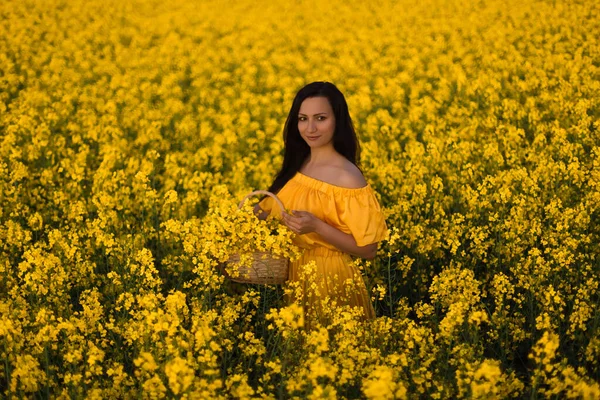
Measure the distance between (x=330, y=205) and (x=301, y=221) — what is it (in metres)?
0.33

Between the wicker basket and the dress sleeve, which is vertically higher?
the dress sleeve

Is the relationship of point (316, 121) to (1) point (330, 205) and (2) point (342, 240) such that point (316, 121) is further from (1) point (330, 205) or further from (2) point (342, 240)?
(2) point (342, 240)

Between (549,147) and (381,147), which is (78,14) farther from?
(549,147)

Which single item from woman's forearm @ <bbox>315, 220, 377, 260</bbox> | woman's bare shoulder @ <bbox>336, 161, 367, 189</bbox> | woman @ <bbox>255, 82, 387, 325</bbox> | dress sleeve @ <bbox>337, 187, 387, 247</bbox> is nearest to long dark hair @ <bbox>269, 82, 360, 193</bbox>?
woman @ <bbox>255, 82, 387, 325</bbox>

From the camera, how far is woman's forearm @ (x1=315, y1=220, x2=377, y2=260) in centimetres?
365

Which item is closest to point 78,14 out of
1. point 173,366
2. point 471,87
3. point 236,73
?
point 236,73

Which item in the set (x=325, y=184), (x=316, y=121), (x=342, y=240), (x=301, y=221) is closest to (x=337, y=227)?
(x=342, y=240)

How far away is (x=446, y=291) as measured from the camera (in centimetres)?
345

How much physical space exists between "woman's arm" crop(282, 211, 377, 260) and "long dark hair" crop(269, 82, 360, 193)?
57 cm

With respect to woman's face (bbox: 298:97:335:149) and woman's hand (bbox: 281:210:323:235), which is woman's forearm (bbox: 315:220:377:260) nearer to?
woman's hand (bbox: 281:210:323:235)

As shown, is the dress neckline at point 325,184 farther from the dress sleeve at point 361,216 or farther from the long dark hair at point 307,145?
the long dark hair at point 307,145

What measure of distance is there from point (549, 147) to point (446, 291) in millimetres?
3163

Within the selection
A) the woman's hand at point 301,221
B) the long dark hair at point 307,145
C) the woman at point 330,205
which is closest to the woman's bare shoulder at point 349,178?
the woman at point 330,205

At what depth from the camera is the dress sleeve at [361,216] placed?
372 centimetres
